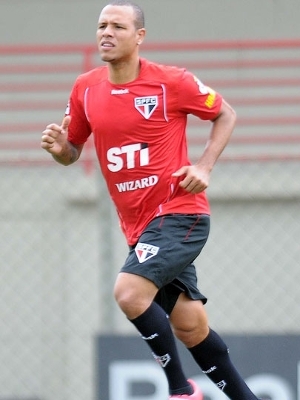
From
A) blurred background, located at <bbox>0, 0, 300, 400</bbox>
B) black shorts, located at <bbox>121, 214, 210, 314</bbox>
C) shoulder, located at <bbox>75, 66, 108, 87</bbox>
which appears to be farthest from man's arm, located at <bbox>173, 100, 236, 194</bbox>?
blurred background, located at <bbox>0, 0, 300, 400</bbox>

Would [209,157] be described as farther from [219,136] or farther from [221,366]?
[221,366]

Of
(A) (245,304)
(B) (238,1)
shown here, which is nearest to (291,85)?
(B) (238,1)

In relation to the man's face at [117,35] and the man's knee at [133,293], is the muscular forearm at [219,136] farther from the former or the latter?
the man's knee at [133,293]

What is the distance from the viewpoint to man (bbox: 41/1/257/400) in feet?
15.9

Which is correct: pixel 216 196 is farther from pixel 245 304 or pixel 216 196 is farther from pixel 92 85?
pixel 92 85

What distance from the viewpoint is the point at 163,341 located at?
4844mm

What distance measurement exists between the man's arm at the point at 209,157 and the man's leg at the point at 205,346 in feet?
2.03

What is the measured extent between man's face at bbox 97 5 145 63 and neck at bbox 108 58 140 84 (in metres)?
0.03

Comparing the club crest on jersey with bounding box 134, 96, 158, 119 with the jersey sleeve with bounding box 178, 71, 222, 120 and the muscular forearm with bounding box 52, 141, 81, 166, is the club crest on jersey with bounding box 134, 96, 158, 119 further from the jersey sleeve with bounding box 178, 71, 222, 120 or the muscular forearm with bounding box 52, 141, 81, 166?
the muscular forearm with bounding box 52, 141, 81, 166

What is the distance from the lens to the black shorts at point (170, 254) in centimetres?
479

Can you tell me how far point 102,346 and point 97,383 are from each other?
0.75 ft

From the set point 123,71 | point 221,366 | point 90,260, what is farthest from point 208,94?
point 90,260

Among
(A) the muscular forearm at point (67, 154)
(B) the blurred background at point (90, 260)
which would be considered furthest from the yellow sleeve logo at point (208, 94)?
(B) the blurred background at point (90, 260)

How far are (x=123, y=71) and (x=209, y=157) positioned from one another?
0.57 metres
